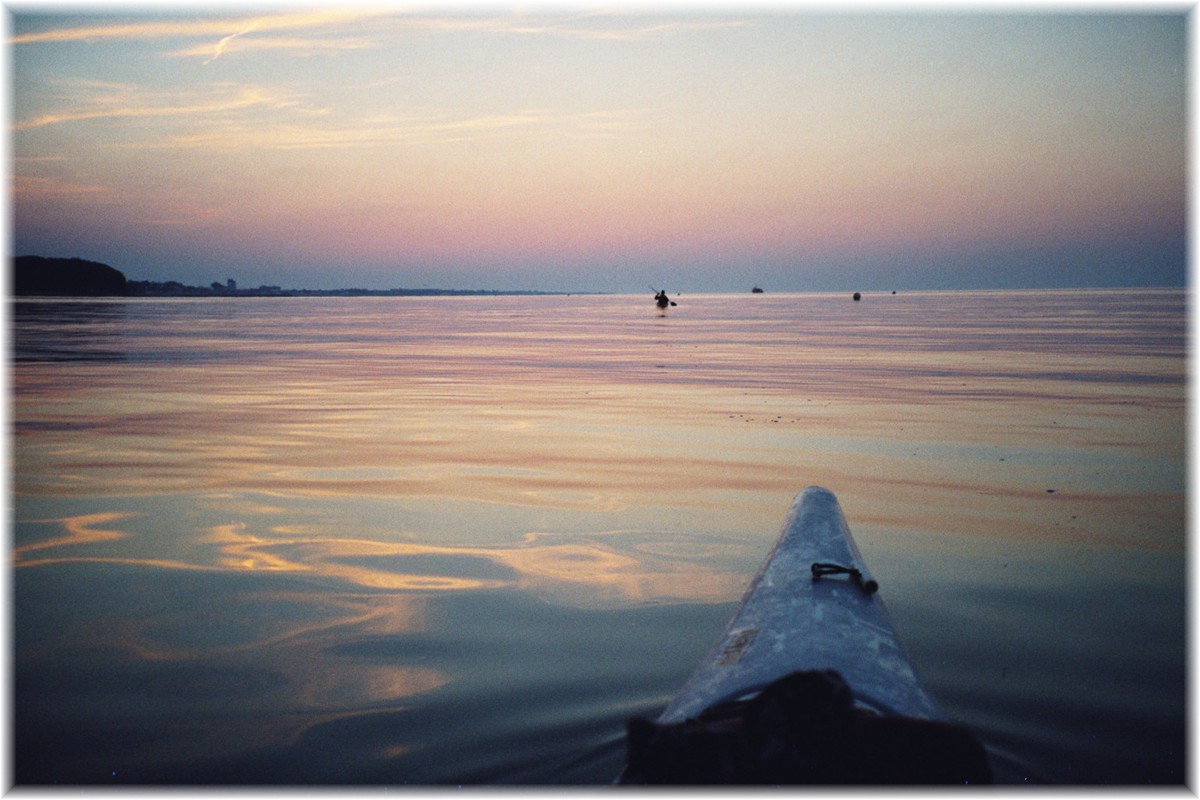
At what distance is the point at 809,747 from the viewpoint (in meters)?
2.47

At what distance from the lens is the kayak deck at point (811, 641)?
3.20 m

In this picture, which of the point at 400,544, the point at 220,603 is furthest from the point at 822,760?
the point at 400,544

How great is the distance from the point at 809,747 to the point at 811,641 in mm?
1060

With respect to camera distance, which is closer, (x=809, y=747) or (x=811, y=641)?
(x=809, y=747)

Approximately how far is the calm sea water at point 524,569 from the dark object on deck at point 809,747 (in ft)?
3.85

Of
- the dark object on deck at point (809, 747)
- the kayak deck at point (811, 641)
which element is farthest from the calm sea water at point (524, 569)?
the dark object on deck at point (809, 747)

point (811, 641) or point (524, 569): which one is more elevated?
point (811, 641)

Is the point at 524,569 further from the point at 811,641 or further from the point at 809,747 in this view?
the point at 809,747

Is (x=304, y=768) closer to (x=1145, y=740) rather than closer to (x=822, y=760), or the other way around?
(x=822, y=760)

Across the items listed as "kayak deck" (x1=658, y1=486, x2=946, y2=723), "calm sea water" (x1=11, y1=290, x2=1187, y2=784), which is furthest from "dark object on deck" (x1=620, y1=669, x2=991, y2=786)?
"calm sea water" (x1=11, y1=290, x2=1187, y2=784)

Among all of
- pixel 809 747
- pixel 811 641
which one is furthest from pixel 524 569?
pixel 809 747

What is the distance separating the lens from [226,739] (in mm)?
3934

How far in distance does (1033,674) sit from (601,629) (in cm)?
225

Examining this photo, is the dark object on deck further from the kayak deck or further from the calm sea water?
the calm sea water
